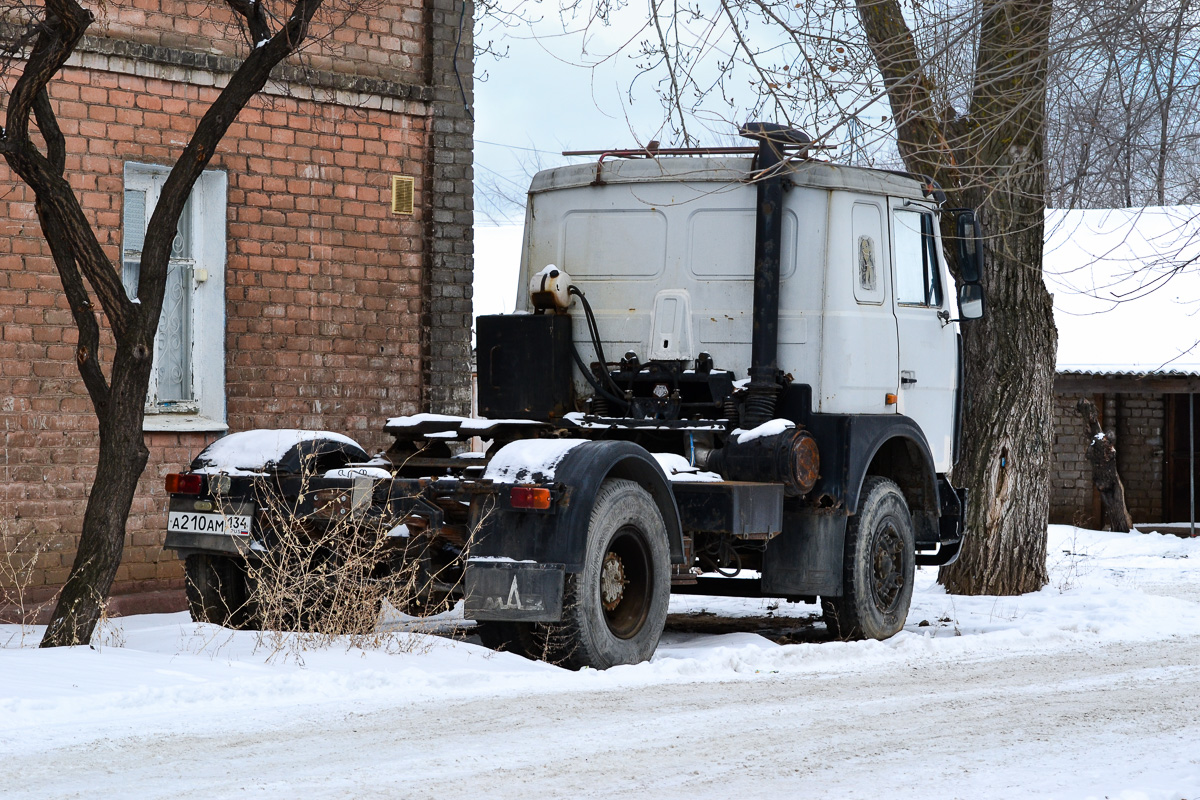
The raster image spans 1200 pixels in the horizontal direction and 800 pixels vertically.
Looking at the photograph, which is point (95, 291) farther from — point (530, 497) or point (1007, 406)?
point (1007, 406)

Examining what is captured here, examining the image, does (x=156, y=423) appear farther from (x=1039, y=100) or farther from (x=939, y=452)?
(x=1039, y=100)

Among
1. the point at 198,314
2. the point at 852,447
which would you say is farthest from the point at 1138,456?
the point at 198,314

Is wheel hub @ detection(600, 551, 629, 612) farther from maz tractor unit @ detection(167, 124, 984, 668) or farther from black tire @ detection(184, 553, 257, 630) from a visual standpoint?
black tire @ detection(184, 553, 257, 630)

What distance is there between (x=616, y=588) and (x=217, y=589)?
239cm

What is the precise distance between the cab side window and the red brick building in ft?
13.8

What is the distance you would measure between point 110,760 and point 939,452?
6333 mm

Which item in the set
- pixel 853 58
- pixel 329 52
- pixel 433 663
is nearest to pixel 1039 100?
pixel 853 58

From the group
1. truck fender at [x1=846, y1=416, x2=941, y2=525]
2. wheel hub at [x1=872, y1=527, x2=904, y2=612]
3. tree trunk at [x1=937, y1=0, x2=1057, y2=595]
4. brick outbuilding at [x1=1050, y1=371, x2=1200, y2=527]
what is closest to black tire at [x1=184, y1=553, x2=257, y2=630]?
truck fender at [x1=846, y1=416, x2=941, y2=525]

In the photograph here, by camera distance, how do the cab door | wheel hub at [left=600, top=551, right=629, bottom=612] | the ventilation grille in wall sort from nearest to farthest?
wheel hub at [left=600, top=551, right=629, bottom=612] < the cab door < the ventilation grille in wall

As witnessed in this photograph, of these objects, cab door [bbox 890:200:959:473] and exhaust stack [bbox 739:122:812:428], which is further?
cab door [bbox 890:200:959:473]

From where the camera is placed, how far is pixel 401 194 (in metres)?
12.2

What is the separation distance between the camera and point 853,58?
8.09 meters

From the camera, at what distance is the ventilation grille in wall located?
12203 mm

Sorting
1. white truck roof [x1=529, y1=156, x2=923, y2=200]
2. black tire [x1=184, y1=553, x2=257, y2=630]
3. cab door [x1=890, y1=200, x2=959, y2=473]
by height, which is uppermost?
white truck roof [x1=529, y1=156, x2=923, y2=200]
